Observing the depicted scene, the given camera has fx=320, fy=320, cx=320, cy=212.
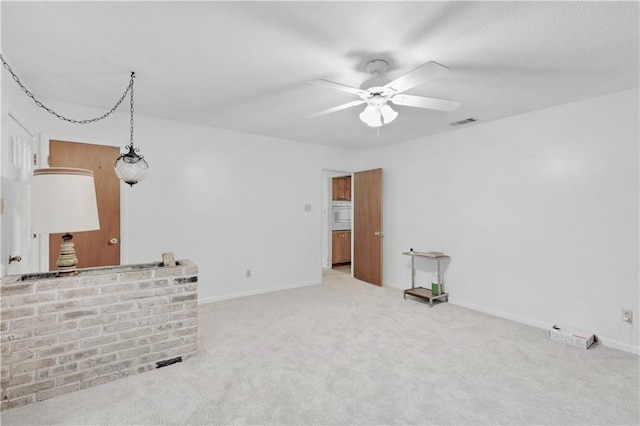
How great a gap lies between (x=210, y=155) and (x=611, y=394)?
4488 millimetres

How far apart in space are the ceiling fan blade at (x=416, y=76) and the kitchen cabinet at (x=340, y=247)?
5016mm

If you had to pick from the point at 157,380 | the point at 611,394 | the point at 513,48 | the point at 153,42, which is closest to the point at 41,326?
the point at 157,380

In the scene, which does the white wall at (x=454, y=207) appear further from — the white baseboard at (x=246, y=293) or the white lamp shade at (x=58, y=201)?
the white lamp shade at (x=58, y=201)

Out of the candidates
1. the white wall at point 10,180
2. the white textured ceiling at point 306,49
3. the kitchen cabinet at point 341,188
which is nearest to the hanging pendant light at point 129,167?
the white textured ceiling at point 306,49

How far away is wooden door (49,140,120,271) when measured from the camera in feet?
→ 11.0

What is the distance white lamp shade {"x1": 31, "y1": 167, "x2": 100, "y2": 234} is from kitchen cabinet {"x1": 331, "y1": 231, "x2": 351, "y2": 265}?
527 centimetres

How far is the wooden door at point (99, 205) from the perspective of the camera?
3363mm

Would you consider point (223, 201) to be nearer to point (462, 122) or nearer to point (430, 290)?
point (430, 290)

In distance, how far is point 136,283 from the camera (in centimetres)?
239

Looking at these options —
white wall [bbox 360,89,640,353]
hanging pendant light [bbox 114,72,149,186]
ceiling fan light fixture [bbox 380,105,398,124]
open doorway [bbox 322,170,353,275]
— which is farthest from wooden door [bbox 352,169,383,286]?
hanging pendant light [bbox 114,72,149,186]

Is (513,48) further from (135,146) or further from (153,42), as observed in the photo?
(135,146)

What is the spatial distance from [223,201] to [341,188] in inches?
138

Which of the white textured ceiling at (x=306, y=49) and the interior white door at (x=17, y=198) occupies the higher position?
the white textured ceiling at (x=306, y=49)

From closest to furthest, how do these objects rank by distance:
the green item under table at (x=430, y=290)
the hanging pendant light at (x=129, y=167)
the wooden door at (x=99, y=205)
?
the hanging pendant light at (x=129, y=167), the wooden door at (x=99, y=205), the green item under table at (x=430, y=290)
